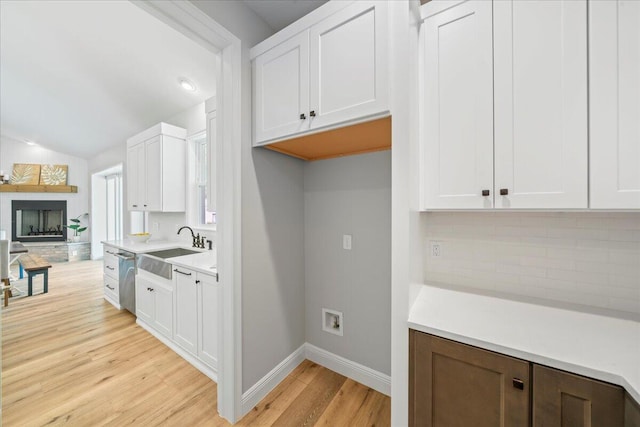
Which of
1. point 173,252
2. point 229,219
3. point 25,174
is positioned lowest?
point 173,252

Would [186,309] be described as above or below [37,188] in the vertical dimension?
below

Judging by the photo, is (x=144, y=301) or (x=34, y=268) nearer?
(x=144, y=301)

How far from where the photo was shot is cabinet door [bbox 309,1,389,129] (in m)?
1.17

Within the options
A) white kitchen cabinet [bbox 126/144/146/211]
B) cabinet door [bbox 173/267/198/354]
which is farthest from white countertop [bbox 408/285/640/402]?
white kitchen cabinet [bbox 126/144/146/211]

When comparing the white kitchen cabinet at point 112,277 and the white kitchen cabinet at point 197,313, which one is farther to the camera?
the white kitchen cabinet at point 112,277

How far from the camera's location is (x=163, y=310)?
8.05ft

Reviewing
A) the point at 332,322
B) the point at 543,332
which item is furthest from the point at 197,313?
the point at 543,332

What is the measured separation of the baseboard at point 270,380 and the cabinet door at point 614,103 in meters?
2.09

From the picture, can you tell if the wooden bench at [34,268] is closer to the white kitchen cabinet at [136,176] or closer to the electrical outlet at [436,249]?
the white kitchen cabinet at [136,176]

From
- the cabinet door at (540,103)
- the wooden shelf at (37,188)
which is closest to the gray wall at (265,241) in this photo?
the cabinet door at (540,103)

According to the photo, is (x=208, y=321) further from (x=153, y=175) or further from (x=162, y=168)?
(x=153, y=175)

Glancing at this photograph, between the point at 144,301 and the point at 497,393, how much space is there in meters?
3.18

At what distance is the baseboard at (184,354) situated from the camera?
2006 mm

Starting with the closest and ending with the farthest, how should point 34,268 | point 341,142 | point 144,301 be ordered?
point 341,142, point 144,301, point 34,268
